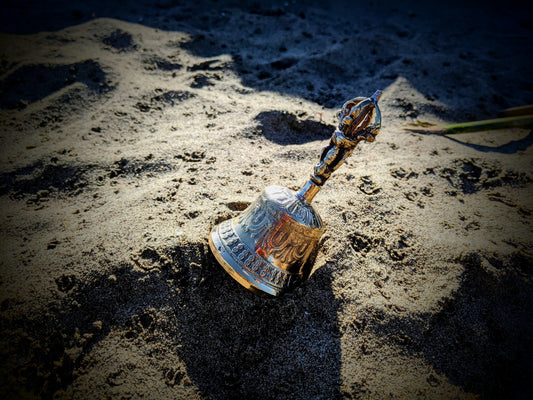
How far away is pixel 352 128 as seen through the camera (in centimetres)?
129

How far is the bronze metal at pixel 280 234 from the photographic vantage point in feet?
4.34

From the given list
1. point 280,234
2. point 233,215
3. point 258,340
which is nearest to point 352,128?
point 280,234

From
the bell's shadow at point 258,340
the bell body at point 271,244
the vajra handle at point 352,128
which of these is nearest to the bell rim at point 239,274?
the bell body at point 271,244

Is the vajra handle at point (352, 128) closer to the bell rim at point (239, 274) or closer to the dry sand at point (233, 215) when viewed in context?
the dry sand at point (233, 215)

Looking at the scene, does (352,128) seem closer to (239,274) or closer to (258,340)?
(239,274)

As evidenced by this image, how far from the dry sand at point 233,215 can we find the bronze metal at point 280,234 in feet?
0.49

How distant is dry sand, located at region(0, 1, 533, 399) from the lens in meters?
1.24

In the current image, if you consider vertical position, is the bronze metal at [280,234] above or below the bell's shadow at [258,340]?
above

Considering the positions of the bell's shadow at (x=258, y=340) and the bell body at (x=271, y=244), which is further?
the bell body at (x=271, y=244)

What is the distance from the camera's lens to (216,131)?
95.5 inches

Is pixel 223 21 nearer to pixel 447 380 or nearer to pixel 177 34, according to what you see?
pixel 177 34

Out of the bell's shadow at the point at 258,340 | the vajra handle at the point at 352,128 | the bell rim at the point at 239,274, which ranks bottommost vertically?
the bell's shadow at the point at 258,340

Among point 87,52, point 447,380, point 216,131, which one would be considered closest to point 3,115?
point 87,52

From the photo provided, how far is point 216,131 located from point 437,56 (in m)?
3.73
